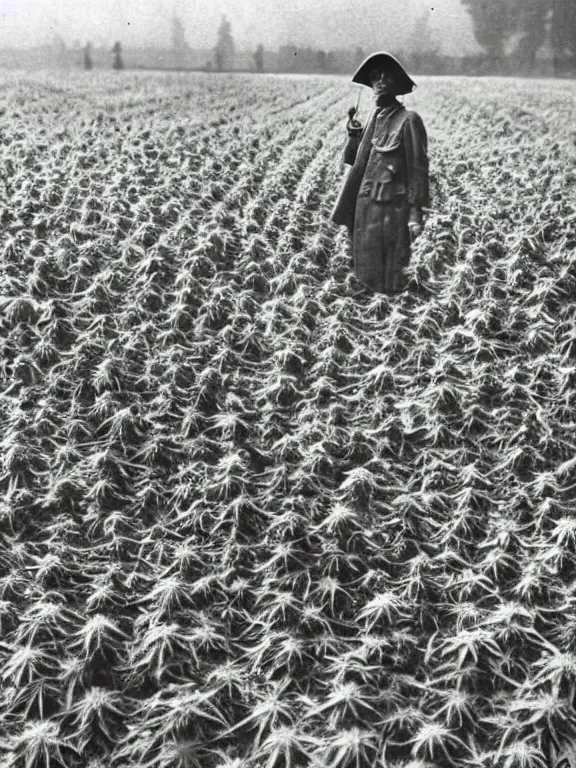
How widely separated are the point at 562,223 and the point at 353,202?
3429 millimetres

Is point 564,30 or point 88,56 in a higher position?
point 564,30

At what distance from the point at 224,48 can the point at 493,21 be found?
403 centimetres

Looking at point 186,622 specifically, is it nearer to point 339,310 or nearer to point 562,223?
point 339,310

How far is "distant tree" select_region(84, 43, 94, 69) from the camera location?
9680 millimetres

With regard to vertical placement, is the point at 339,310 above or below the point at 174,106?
below

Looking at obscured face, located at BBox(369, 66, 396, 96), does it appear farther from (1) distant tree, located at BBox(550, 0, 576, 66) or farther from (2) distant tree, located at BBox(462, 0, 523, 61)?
(1) distant tree, located at BBox(550, 0, 576, 66)

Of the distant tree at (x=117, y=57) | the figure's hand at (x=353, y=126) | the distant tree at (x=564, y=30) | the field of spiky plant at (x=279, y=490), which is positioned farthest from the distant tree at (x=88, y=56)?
the distant tree at (x=564, y=30)

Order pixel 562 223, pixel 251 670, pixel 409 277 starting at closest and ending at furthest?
pixel 251 670, pixel 409 277, pixel 562 223

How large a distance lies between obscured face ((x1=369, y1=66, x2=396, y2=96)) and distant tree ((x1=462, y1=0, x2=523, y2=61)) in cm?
348

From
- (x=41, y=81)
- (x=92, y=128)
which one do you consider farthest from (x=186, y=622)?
(x=92, y=128)

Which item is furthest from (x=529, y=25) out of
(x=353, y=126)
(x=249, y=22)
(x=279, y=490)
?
(x=279, y=490)

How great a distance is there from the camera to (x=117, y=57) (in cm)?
1006

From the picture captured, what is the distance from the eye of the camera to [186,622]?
355 centimetres

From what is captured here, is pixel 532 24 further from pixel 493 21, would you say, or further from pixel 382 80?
pixel 382 80
